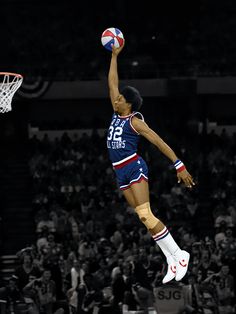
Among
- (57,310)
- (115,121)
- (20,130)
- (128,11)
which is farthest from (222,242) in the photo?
(128,11)

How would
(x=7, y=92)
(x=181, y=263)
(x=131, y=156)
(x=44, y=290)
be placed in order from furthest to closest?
(x=44, y=290)
(x=7, y=92)
(x=181, y=263)
(x=131, y=156)

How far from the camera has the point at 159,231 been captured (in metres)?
12.9

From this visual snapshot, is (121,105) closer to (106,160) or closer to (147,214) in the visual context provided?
(147,214)

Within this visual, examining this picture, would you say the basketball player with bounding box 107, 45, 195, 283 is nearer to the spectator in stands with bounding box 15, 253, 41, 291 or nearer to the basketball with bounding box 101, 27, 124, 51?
the basketball with bounding box 101, 27, 124, 51

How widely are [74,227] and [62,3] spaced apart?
1710cm

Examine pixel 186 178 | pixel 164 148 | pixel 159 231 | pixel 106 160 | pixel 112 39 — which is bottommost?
pixel 159 231

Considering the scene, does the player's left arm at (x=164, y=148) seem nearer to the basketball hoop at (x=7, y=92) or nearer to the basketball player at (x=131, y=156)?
the basketball player at (x=131, y=156)

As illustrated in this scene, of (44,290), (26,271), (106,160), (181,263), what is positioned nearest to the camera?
(181,263)

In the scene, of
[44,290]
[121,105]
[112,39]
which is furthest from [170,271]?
[44,290]

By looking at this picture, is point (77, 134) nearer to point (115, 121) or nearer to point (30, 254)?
point (30, 254)

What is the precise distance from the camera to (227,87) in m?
30.9

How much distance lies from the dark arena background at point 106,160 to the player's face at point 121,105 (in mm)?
6458

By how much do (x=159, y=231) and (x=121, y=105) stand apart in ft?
5.71

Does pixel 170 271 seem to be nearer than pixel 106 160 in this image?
Yes
